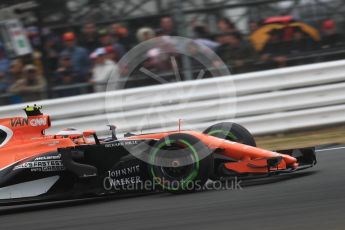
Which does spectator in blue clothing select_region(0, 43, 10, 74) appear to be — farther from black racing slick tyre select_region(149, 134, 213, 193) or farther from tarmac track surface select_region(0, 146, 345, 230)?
black racing slick tyre select_region(149, 134, 213, 193)

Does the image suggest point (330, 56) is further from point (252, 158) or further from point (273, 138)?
point (252, 158)

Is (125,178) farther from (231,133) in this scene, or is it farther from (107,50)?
(107,50)

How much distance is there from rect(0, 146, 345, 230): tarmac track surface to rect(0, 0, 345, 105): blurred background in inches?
131

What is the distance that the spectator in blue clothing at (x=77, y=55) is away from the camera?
9922 mm

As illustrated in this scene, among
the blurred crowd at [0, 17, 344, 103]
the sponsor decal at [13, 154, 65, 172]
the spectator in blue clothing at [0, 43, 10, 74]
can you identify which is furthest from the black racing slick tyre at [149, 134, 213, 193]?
the spectator in blue clothing at [0, 43, 10, 74]

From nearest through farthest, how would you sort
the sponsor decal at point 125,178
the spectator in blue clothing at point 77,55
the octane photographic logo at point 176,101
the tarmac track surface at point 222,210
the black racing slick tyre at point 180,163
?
1. the tarmac track surface at point 222,210
2. the black racing slick tyre at point 180,163
3. the sponsor decal at point 125,178
4. the octane photographic logo at point 176,101
5. the spectator in blue clothing at point 77,55

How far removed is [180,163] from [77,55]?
429cm

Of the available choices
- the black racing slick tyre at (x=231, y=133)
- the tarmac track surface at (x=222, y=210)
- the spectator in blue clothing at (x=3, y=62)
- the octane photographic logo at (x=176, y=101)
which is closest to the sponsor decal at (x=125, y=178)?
the tarmac track surface at (x=222, y=210)

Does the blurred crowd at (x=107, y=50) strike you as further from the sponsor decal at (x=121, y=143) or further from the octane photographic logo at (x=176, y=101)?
the sponsor decal at (x=121, y=143)

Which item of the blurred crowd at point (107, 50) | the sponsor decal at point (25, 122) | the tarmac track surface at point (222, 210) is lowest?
the tarmac track surface at point (222, 210)

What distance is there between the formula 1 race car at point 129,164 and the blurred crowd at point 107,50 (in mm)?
3374

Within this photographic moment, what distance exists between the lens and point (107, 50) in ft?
32.2

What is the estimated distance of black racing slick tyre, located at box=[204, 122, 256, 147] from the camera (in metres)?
6.91

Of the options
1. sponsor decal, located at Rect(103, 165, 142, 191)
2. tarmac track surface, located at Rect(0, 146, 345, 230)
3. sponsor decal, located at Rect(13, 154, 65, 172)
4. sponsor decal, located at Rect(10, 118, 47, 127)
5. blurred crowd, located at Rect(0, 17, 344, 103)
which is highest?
blurred crowd, located at Rect(0, 17, 344, 103)
